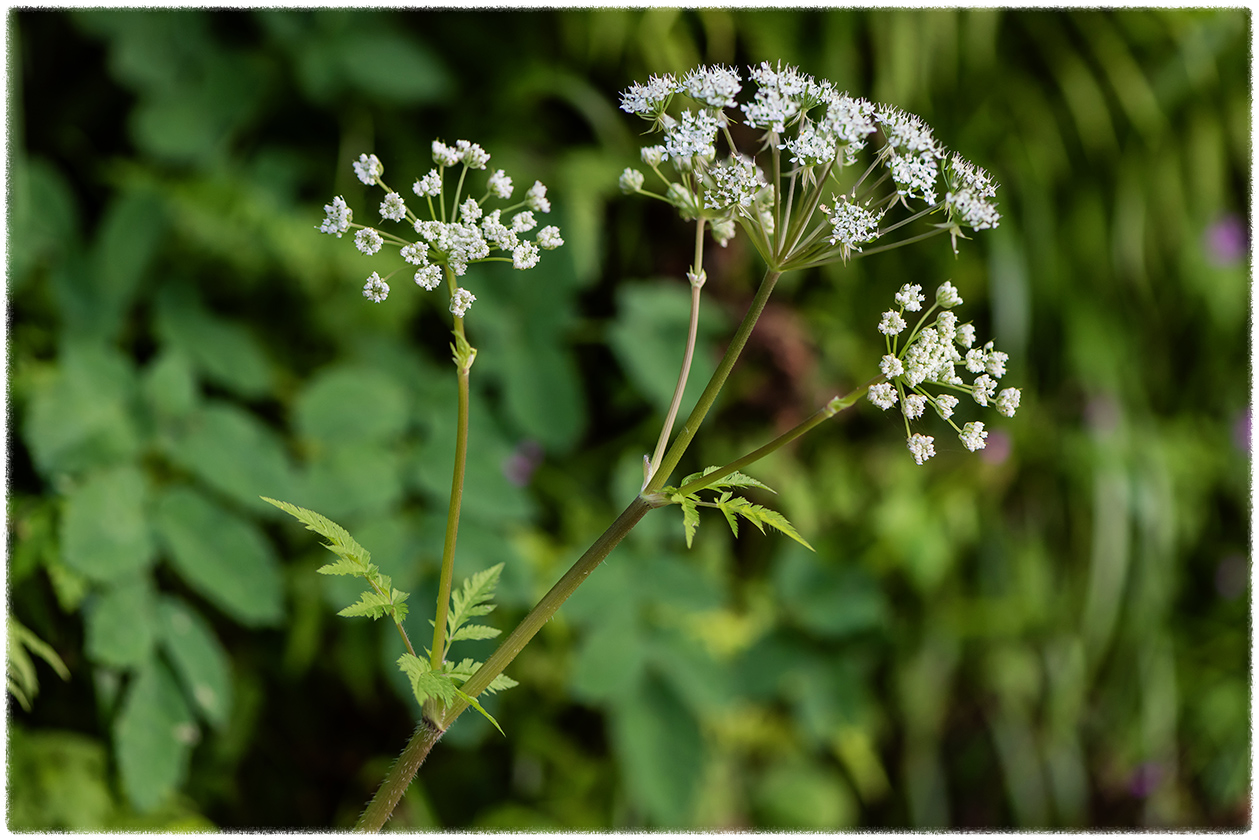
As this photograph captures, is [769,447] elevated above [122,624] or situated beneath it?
elevated above

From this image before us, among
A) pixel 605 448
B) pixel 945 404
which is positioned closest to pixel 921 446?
pixel 945 404

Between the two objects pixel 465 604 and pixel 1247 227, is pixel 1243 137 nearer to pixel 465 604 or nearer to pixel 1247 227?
pixel 1247 227

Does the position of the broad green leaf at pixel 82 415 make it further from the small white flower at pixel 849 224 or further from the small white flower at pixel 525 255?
the small white flower at pixel 849 224

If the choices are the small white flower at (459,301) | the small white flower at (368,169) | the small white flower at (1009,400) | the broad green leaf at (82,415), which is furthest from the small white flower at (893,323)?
the broad green leaf at (82,415)

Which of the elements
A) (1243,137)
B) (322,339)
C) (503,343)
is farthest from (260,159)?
(1243,137)

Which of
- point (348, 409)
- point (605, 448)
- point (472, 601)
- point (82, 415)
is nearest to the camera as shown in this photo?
point (472, 601)

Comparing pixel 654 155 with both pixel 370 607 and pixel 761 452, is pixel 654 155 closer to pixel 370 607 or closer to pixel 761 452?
pixel 761 452
